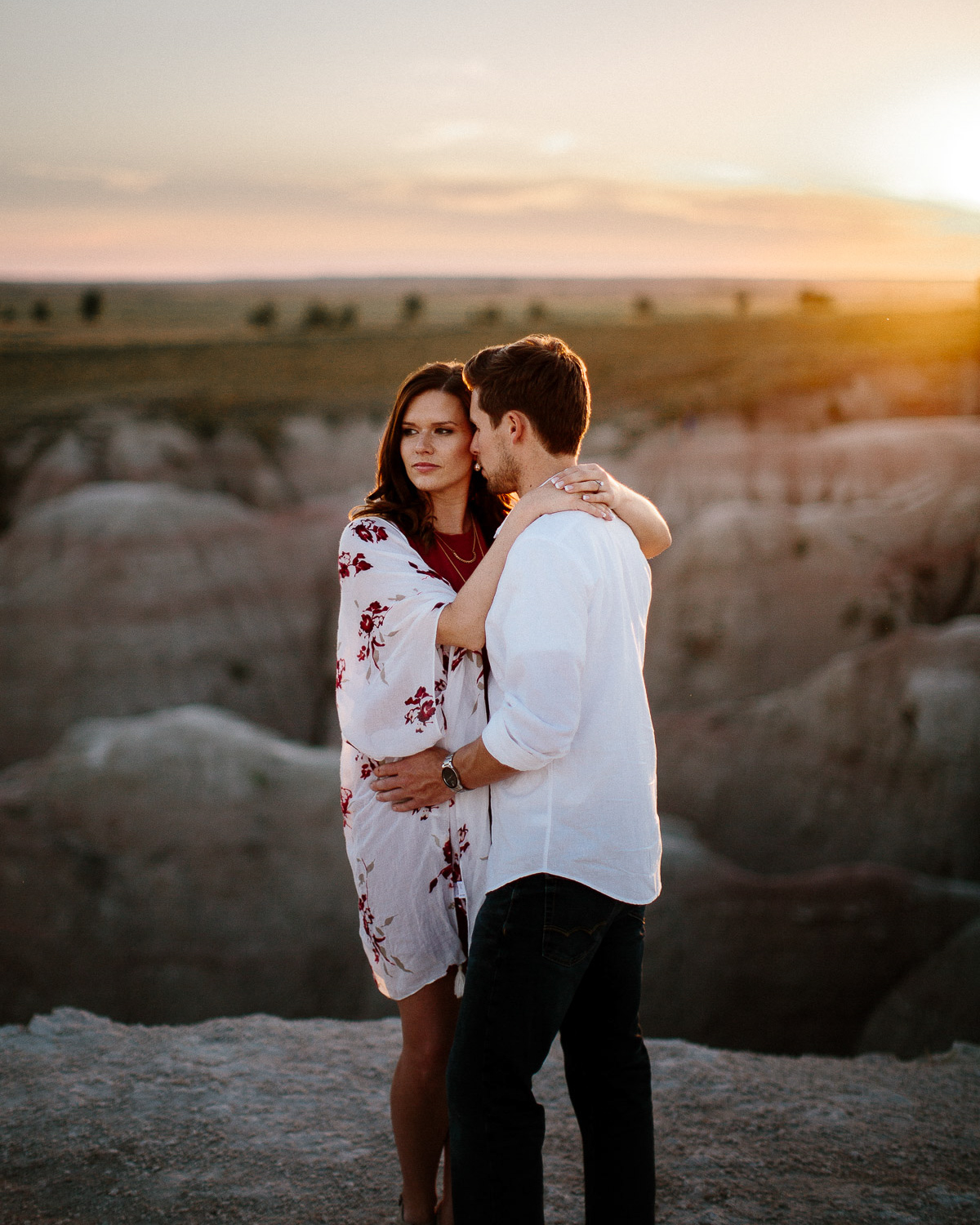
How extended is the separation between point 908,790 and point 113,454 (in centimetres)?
1886

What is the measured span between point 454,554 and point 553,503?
61cm

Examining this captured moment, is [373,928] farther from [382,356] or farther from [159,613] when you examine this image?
[382,356]

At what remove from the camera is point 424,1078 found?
2531mm

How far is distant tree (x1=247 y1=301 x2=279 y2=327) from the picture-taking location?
54.2 m

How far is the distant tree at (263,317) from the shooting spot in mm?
54156

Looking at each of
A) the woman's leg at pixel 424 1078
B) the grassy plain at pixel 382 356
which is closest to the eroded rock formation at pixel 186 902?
the woman's leg at pixel 424 1078

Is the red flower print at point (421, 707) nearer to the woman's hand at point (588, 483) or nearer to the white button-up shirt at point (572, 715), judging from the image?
the white button-up shirt at point (572, 715)

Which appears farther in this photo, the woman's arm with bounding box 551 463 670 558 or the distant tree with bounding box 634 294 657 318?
the distant tree with bounding box 634 294 657 318

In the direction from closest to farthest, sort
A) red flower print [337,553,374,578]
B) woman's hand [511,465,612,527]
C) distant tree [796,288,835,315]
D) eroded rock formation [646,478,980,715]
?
woman's hand [511,465,612,527] → red flower print [337,553,374,578] → eroded rock formation [646,478,980,715] → distant tree [796,288,835,315]

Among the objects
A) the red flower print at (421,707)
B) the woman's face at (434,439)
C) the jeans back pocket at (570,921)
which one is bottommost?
the jeans back pocket at (570,921)

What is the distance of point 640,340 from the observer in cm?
4566

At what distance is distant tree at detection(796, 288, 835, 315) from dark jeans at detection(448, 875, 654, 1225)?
60.3m

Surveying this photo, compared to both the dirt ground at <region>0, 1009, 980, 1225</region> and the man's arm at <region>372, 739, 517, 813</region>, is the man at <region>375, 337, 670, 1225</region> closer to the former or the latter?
the man's arm at <region>372, 739, 517, 813</region>

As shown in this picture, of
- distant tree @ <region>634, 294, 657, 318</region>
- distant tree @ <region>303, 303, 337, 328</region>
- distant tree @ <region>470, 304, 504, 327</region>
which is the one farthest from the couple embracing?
distant tree @ <region>634, 294, 657, 318</region>
